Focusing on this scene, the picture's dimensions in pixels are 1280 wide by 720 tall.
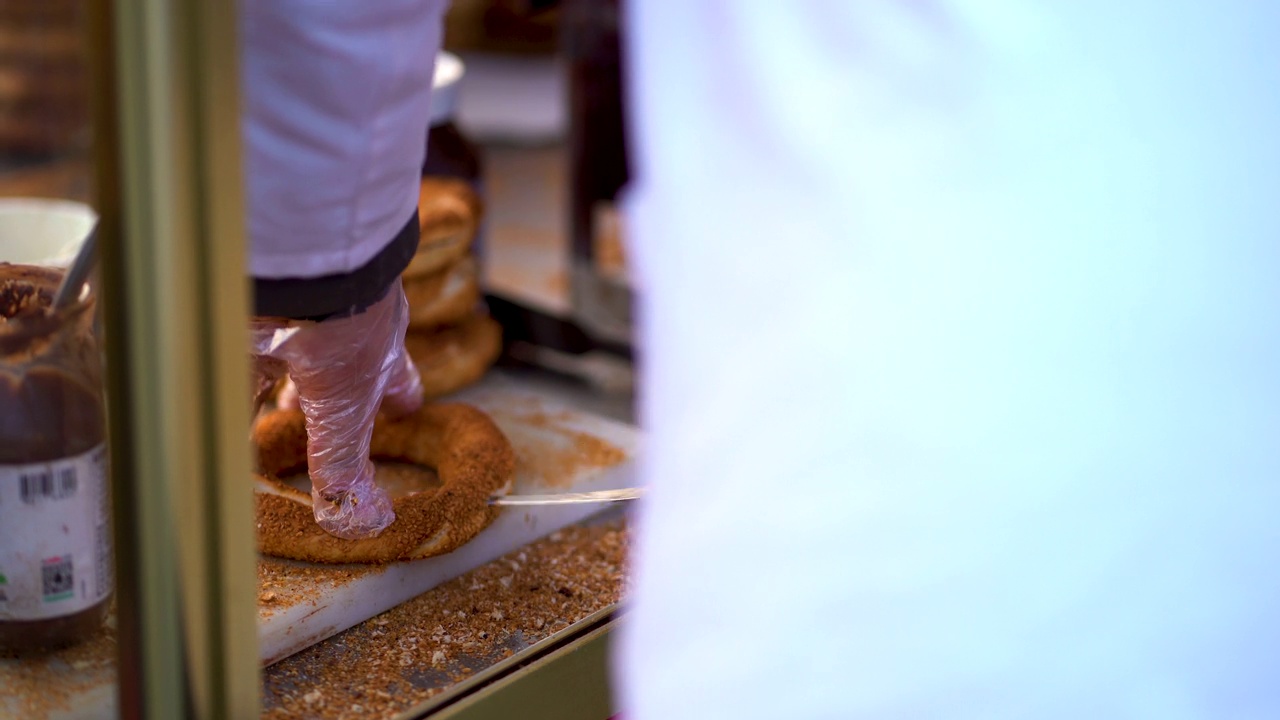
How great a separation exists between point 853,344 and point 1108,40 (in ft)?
0.51

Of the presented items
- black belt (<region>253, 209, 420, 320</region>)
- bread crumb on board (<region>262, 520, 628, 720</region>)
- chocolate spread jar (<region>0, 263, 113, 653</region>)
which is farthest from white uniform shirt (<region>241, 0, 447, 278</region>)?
bread crumb on board (<region>262, 520, 628, 720</region>)

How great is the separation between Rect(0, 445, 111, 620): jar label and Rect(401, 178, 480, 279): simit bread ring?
18 centimetres

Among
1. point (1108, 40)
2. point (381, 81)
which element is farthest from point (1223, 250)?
point (381, 81)

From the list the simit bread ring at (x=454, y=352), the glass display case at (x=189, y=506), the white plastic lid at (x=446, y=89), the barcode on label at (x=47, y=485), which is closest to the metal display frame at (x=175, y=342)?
the glass display case at (x=189, y=506)

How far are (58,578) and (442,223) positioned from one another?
1.17 ft

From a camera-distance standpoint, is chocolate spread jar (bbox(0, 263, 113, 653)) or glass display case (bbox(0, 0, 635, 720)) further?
chocolate spread jar (bbox(0, 263, 113, 653))

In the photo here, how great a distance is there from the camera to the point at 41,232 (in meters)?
0.64

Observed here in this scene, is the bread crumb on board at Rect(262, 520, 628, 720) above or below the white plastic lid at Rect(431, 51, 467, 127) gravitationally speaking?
below

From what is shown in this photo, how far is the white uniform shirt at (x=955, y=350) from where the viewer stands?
0.44 metres

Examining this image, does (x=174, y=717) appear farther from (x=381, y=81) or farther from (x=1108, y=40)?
(x=1108, y=40)

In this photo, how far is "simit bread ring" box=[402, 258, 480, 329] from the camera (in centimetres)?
75

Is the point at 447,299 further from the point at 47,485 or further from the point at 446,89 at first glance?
the point at 47,485

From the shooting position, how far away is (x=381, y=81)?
450 millimetres

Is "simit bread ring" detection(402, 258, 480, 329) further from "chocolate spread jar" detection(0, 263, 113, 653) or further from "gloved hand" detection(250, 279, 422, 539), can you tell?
"chocolate spread jar" detection(0, 263, 113, 653)
